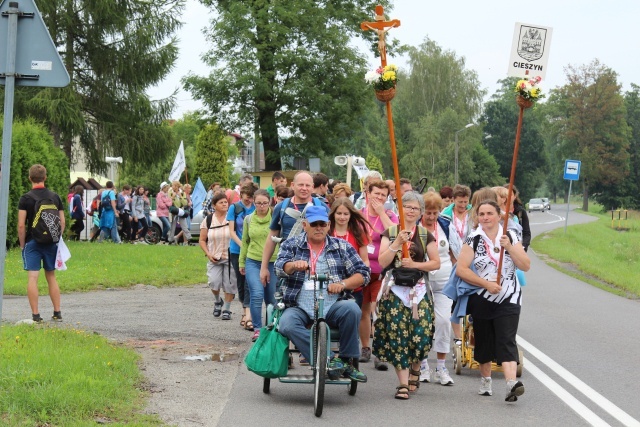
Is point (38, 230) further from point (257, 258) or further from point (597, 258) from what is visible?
point (597, 258)

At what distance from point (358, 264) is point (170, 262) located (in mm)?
14537

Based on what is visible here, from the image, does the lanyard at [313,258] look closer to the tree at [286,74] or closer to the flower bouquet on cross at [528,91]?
the flower bouquet on cross at [528,91]

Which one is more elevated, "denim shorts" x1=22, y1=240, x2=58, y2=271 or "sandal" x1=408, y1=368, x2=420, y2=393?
"denim shorts" x1=22, y1=240, x2=58, y2=271

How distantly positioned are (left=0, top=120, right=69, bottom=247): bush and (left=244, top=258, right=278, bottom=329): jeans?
11975 mm

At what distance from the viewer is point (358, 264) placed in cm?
890

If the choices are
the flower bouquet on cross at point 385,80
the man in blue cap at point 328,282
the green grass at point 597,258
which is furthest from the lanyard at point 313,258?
the green grass at point 597,258

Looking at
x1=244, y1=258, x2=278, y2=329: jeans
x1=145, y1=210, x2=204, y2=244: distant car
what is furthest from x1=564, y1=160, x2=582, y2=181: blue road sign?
x1=244, y1=258, x2=278, y2=329: jeans

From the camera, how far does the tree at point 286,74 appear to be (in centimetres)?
4400

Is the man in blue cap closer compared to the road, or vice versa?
the road

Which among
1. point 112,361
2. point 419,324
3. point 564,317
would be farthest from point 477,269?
point 564,317

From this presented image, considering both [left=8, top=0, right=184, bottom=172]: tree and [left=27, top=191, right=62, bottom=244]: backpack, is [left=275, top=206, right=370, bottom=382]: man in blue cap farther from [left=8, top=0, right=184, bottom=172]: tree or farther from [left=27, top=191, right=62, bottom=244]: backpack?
[left=8, top=0, right=184, bottom=172]: tree

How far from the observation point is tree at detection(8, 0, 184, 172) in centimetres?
3462

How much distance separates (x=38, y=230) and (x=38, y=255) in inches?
14.5

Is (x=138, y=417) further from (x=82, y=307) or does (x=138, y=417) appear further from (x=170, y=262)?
(x=170, y=262)
